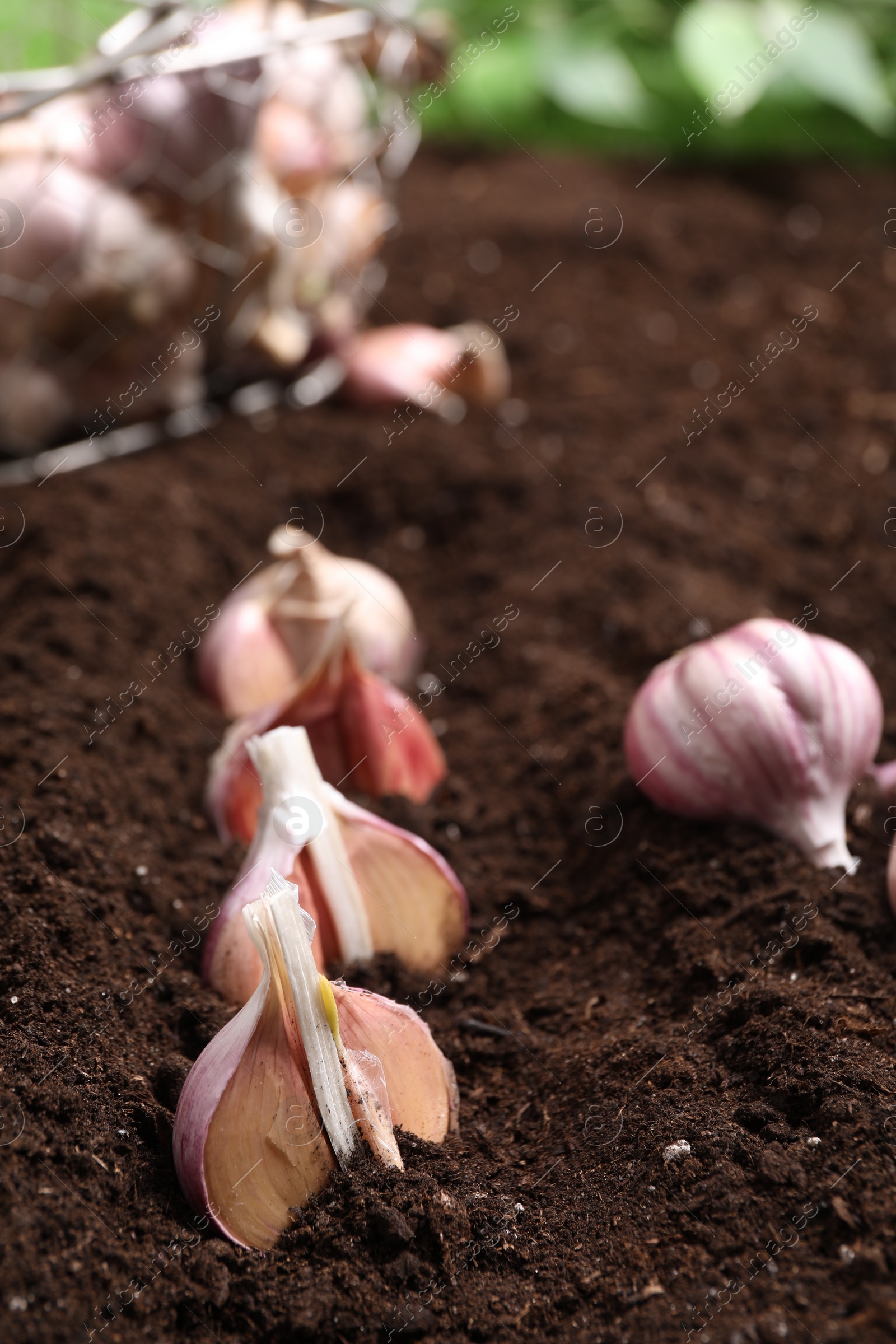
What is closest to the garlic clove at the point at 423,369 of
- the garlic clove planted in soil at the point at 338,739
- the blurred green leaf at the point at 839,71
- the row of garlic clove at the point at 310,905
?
the row of garlic clove at the point at 310,905

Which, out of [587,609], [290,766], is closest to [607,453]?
[587,609]

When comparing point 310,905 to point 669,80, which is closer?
point 310,905

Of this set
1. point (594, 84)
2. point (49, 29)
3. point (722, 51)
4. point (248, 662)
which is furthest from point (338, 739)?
point (594, 84)

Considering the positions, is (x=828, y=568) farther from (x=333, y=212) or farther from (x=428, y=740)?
(x=333, y=212)

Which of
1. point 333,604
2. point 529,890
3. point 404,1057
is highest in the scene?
point 333,604

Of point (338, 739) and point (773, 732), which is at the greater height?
point (338, 739)

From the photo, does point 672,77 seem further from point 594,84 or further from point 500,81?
point 500,81

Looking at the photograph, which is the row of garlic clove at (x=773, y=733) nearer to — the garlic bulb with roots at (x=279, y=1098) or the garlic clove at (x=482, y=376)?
the garlic bulb with roots at (x=279, y=1098)
